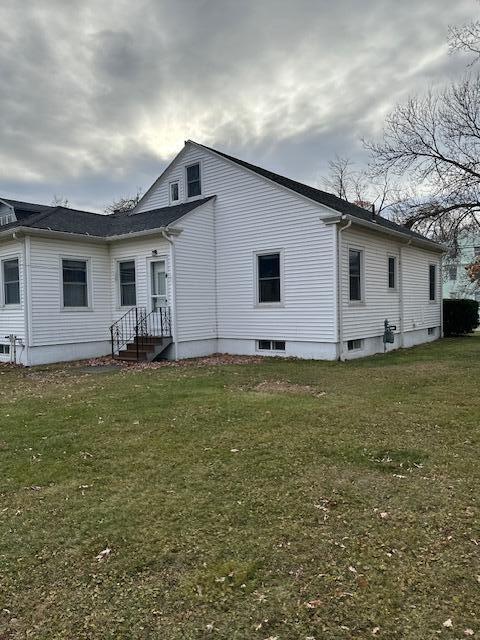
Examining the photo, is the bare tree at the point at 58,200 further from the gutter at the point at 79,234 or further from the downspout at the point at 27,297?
the downspout at the point at 27,297

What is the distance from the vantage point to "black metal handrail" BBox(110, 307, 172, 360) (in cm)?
1280

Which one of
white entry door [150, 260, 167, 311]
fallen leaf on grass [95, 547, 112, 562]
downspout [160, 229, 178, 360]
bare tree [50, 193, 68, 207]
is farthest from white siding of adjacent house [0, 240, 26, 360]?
bare tree [50, 193, 68, 207]

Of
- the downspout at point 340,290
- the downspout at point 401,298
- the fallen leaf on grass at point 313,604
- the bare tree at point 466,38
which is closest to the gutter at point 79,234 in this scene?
the downspout at point 340,290

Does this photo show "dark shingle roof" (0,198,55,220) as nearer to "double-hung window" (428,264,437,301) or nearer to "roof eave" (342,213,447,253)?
"roof eave" (342,213,447,253)

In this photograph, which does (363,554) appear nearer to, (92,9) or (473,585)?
(473,585)

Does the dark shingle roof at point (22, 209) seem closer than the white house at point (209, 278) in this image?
No

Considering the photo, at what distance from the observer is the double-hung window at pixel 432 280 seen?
18.2 meters

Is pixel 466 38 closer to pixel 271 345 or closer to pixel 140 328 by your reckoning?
pixel 271 345

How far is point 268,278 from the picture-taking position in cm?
1290

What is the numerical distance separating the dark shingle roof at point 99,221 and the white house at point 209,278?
78 millimetres

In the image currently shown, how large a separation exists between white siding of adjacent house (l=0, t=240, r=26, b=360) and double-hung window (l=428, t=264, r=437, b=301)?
1477 centimetres

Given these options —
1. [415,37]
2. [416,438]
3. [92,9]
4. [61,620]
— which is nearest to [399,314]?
[415,37]

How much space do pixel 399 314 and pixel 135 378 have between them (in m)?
9.55

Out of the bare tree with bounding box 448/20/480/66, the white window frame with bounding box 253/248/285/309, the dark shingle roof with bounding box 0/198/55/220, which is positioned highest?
the bare tree with bounding box 448/20/480/66
